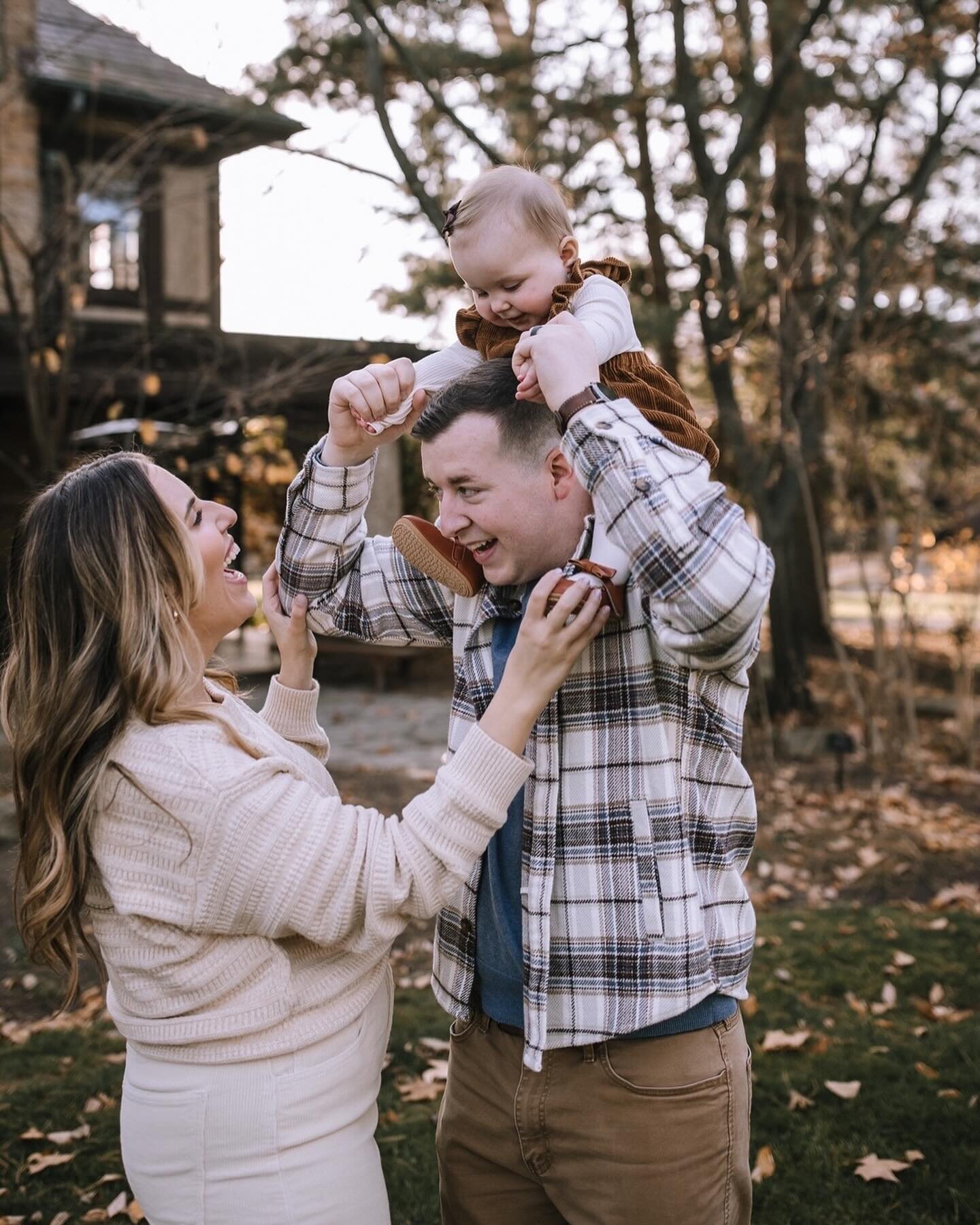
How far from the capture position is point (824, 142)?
1033cm

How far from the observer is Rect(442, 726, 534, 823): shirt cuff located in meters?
1.99

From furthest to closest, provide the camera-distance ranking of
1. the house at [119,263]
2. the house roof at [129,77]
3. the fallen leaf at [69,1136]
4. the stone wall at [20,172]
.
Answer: the stone wall at [20,172]
the house roof at [129,77]
the house at [119,263]
the fallen leaf at [69,1136]

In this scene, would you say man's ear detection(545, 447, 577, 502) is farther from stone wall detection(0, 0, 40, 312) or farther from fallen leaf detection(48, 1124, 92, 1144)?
stone wall detection(0, 0, 40, 312)

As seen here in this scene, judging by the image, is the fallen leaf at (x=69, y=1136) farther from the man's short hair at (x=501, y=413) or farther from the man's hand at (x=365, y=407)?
the man's short hair at (x=501, y=413)

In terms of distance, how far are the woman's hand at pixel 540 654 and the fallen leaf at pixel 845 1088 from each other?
10.3 feet

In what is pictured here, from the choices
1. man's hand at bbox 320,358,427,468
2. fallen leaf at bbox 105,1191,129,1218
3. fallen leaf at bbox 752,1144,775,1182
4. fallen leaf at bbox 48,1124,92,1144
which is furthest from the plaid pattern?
fallen leaf at bbox 48,1124,92,1144

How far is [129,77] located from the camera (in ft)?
47.9

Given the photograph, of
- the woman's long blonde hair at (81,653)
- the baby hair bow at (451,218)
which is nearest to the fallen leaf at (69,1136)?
the woman's long blonde hair at (81,653)

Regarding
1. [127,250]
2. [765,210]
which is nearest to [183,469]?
[765,210]

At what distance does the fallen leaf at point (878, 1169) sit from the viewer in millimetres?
3896

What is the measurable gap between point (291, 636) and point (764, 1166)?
256 centimetres

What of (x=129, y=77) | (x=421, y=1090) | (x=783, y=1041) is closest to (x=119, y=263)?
(x=129, y=77)

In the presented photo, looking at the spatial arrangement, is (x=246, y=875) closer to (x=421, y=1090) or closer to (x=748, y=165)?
(x=421, y=1090)

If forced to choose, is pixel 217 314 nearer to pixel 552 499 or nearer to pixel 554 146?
pixel 554 146
